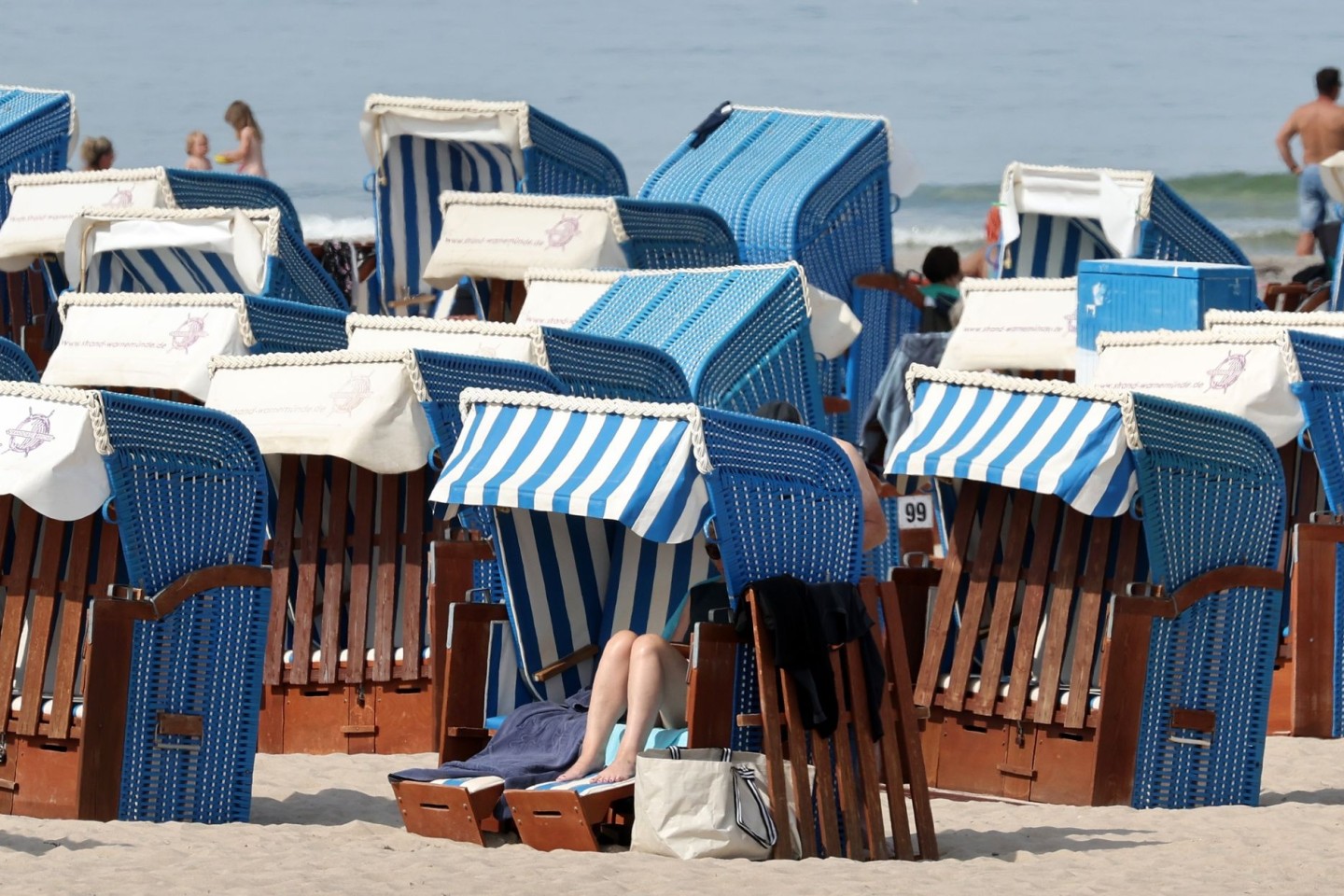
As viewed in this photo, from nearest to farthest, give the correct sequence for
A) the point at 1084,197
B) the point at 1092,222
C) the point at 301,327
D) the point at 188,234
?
the point at 301,327, the point at 188,234, the point at 1084,197, the point at 1092,222

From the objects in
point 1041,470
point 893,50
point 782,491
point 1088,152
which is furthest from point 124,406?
point 893,50

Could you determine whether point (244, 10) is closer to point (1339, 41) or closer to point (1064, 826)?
point (1339, 41)

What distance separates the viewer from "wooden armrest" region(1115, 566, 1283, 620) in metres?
7.27

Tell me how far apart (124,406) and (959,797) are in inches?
112

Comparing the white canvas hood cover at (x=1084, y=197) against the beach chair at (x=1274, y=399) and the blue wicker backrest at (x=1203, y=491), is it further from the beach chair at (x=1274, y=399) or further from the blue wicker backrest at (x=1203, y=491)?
the blue wicker backrest at (x=1203, y=491)

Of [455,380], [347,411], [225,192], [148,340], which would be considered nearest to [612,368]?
[455,380]

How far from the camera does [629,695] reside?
21.9 feet

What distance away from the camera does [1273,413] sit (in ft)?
27.2

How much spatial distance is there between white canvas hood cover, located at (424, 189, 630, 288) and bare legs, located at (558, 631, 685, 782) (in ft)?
15.3

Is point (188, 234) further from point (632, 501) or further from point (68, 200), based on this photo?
point (632, 501)

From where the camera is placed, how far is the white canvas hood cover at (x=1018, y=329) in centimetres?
1111

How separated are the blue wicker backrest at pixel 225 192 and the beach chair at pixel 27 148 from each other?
891 millimetres

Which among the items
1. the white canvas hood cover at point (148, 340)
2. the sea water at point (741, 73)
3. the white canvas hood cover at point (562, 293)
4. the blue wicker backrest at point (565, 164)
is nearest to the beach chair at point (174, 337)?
the white canvas hood cover at point (148, 340)

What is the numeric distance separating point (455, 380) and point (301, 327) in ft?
5.60
